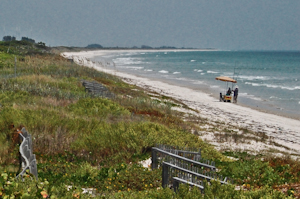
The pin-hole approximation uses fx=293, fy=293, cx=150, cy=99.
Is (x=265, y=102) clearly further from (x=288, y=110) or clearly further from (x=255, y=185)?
(x=255, y=185)

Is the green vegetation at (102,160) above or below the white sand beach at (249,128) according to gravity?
above

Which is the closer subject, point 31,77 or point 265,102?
point 31,77

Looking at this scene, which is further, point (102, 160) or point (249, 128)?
point (249, 128)

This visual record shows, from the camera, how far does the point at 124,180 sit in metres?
6.74

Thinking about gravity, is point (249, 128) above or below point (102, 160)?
below

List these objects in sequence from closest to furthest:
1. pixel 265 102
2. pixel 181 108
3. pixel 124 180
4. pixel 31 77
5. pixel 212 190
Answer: pixel 212 190, pixel 124 180, pixel 31 77, pixel 181 108, pixel 265 102

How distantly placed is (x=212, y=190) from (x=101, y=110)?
8.69 m

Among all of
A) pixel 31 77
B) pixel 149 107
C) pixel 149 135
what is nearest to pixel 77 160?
pixel 149 135

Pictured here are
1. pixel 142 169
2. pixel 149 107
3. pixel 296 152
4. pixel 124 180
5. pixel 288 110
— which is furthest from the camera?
pixel 288 110

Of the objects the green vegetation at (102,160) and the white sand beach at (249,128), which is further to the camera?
the white sand beach at (249,128)

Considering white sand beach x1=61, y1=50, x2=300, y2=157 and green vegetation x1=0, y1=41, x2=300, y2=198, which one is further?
white sand beach x1=61, y1=50, x2=300, y2=157

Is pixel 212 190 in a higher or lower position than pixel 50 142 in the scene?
higher

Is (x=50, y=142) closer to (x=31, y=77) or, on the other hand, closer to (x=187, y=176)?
(x=187, y=176)

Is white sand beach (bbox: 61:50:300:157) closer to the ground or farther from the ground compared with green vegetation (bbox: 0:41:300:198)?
closer to the ground
